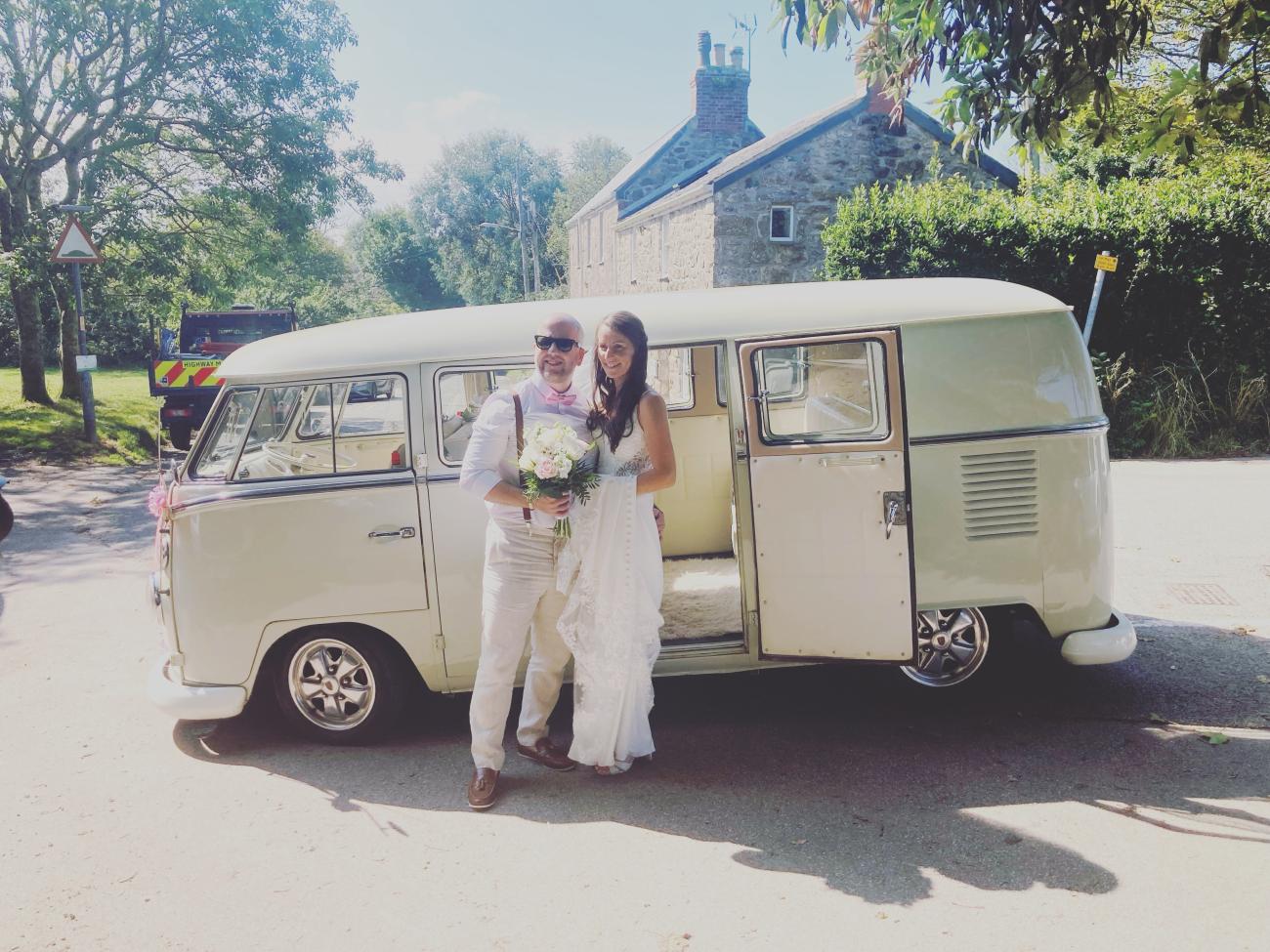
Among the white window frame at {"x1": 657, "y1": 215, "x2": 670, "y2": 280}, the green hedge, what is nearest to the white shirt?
the green hedge

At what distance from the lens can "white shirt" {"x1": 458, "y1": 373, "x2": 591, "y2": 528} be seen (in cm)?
432

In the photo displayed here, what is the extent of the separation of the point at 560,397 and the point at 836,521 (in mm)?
1440

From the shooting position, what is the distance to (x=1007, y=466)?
4.89 meters

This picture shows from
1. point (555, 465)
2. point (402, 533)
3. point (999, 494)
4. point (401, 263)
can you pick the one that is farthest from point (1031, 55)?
point (401, 263)

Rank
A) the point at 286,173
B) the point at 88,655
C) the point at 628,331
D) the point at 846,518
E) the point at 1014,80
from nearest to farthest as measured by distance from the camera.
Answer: the point at 628,331, the point at 846,518, the point at 1014,80, the point at 88,655, the point at 286,173

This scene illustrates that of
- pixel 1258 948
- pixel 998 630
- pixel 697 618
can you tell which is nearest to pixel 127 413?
pixel 697 618

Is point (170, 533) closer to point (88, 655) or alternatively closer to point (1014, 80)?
point (88, 655)

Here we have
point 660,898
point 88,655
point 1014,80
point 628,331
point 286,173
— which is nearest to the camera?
point 660,898

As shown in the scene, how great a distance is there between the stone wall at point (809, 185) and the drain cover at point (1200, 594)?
15117mm

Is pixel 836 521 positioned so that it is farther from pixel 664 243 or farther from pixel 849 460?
pixel 664 243

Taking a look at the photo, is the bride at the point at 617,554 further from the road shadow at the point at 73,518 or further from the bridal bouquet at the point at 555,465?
the road shadow at the point at 73,518

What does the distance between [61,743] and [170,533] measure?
143 cm

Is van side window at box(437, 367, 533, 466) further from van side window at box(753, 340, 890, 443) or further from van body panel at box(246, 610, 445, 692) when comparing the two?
van side window at box(753, 340, 890, 443)

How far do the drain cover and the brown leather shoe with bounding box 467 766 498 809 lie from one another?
534 cm
